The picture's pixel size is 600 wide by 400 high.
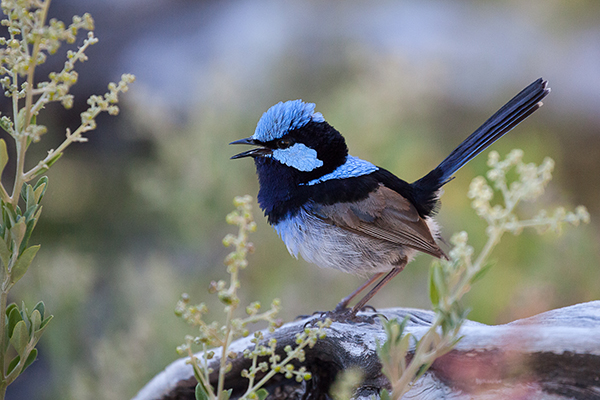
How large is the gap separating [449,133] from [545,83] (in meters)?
3.35

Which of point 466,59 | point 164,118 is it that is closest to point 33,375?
point 164,118

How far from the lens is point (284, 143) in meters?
2.33

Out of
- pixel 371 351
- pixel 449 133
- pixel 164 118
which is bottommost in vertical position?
pixel 371 351

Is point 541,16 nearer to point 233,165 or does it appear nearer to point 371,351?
point 233,165

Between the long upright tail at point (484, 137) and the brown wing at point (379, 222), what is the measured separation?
0.77 ft

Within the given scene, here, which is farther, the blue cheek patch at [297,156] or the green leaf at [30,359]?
the blue cheek patch at [297,156]

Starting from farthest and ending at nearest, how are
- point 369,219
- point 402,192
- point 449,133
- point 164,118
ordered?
1. point 449,133
2. point 164,118
3. point 402,192
4. point 369,219

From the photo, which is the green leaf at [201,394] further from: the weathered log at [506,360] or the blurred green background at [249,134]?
the blurred green background at [249,134]

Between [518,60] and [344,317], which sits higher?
[518,60]

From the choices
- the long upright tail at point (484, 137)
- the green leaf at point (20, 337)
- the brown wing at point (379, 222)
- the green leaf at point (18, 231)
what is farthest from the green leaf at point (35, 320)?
the long upright tail at point (484, 137)

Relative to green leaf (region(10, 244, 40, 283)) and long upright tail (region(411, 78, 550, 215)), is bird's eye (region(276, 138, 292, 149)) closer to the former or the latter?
long upright tail (region(411, 78, 550, 215))

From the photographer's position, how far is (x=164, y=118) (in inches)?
164

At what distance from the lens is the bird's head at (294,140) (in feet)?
7.55

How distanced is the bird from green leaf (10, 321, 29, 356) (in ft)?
3.98
